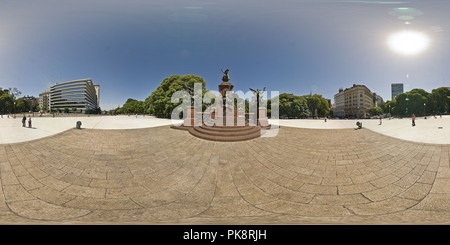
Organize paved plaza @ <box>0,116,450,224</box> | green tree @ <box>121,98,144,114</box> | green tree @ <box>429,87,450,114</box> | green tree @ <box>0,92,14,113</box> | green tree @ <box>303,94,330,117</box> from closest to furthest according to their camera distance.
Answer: paved plaza @ <box>0,116,450,224</box> → green tree @ <box>0,92,14,113</box> → green tree @ <box>429,87,450,114</box> → green tree @ <box>121,98,144,114</box> → green tree @ <box>303,94,330,117</box>

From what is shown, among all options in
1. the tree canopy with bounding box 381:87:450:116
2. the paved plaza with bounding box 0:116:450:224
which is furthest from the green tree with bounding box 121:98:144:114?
the tree canopy with bounding box 381:87:450:116

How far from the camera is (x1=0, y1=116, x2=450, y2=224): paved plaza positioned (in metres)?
2.42

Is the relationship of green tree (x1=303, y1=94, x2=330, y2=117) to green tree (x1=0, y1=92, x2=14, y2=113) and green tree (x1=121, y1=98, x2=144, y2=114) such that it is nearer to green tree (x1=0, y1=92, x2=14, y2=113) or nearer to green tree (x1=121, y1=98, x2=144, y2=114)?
green tree (x1=121, y1=98, x2=144, y2=114)

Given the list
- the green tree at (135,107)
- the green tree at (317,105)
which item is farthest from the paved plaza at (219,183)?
the green tree at (317,105)

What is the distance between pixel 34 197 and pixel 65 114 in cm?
681

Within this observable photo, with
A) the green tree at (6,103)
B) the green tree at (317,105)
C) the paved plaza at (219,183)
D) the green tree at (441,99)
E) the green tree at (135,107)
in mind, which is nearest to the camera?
the paved plaza at (219,183)

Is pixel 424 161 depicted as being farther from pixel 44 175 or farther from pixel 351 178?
pixel 44 175

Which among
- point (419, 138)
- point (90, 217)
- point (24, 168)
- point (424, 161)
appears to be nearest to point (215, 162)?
point (90, 217)

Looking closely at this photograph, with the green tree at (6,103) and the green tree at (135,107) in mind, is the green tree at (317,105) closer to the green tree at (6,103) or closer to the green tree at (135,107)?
the green tree at (135,107)

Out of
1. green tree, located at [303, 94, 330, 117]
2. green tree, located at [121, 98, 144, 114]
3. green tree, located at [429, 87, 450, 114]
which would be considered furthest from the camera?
green tree, located at [303, 94, 330, 117]

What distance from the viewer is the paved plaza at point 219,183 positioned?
2418 mm

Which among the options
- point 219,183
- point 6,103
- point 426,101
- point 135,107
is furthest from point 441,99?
point 135,107

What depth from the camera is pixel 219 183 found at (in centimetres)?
348

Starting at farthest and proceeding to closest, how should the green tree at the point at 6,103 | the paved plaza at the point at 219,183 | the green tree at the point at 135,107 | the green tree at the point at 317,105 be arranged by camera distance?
the green tree at the point at 317,105 < the green tree at the point at 135,107 < the green tree at the point at 6,103 < the paved plaza at the point at 219,183
